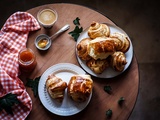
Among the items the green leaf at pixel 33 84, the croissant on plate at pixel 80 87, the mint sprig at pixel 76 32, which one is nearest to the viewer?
the croissant on plate at pixel 80 87

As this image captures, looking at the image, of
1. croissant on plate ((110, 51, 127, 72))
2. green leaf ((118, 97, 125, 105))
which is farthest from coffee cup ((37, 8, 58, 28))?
green leaf ((118, 97, 125, 105))

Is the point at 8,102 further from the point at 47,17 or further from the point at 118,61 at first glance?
the point at 118,61

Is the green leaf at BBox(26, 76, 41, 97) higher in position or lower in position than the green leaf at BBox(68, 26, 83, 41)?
lower

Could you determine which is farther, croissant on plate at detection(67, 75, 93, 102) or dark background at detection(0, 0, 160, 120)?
dark background at detection(0, 0, 160, 120)

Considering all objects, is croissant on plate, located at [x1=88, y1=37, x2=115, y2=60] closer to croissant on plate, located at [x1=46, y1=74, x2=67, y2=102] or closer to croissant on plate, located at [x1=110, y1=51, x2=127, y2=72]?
croissant on plate, located at [x1=110, y1=51, x2=127, y2=72]

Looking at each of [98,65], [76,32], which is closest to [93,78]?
[98,65]

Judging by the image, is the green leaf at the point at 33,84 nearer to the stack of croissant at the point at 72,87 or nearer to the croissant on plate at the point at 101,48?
the stack of croissant at the point at 72,87

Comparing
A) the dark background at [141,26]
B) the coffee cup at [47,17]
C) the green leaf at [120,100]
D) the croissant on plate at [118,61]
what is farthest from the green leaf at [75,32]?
the dark background at [141,26]

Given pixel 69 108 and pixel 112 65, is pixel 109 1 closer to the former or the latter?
pixel 112 65
